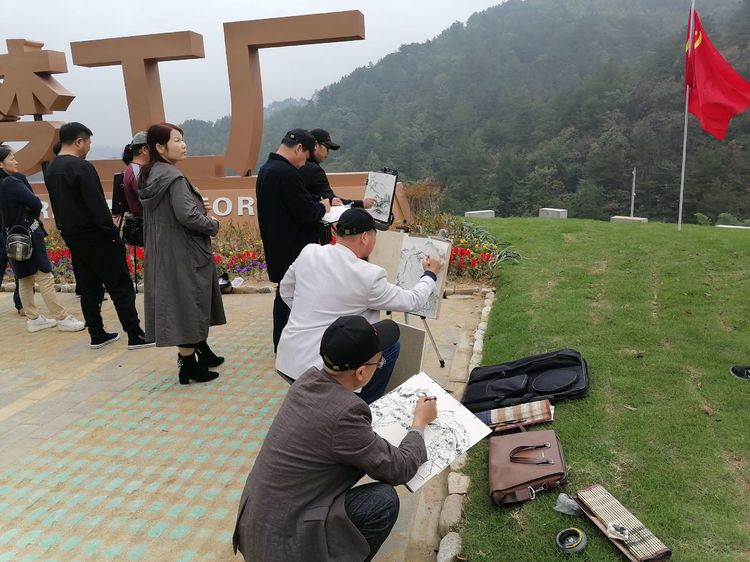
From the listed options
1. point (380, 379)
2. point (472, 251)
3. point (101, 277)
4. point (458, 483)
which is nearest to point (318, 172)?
point (380, 379)

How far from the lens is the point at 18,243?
5.17m

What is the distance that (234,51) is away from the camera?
31.6 ft

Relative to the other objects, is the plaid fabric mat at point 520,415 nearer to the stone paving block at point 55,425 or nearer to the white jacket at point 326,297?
the white jacket at point 326,297

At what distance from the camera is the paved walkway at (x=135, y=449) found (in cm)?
262

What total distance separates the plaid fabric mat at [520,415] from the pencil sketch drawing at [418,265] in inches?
32.0

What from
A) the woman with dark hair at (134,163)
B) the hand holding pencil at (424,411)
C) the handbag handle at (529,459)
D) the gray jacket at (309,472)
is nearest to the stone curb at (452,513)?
the handbag handle at (529,459)

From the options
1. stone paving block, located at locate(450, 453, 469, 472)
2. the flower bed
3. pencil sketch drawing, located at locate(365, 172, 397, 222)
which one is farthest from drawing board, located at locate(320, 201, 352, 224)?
the flower bed

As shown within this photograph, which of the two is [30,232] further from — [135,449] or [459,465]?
[459,465]

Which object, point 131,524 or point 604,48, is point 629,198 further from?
point 131,524

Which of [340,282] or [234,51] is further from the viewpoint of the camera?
[234,51]

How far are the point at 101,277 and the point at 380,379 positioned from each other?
10.3 ft

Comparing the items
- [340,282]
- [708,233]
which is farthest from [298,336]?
[708,233]

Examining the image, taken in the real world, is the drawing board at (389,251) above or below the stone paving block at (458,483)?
above

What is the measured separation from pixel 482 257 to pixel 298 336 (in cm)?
460
